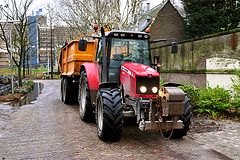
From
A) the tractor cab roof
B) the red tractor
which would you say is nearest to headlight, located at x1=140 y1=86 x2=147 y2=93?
the red tractor

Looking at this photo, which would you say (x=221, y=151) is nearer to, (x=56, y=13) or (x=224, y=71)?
(x=224, y=71)

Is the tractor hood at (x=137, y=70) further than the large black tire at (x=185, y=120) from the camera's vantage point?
No

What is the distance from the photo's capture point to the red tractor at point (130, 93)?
16.6 ft

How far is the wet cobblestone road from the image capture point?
4.91 m

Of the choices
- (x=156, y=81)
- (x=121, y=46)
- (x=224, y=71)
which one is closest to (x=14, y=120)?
(x=121, y=46)

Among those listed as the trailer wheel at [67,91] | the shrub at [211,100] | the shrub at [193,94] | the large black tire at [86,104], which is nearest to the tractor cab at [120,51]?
the large black tire at [86,104]

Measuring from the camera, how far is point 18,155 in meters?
4.95

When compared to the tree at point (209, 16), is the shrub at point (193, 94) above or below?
below

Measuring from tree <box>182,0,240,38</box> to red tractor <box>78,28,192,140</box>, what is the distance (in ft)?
62.4

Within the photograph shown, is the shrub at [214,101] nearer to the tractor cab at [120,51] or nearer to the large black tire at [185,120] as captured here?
the large black tire at [185,120]

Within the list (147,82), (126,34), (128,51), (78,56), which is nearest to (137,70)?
(147,82)

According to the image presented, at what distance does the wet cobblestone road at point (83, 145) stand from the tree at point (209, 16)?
1953 cm

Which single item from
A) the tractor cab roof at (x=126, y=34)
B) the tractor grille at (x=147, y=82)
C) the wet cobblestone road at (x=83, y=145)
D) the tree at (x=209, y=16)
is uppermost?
the tree at (x=209, y=16)

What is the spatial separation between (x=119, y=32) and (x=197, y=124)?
11.6 ft
